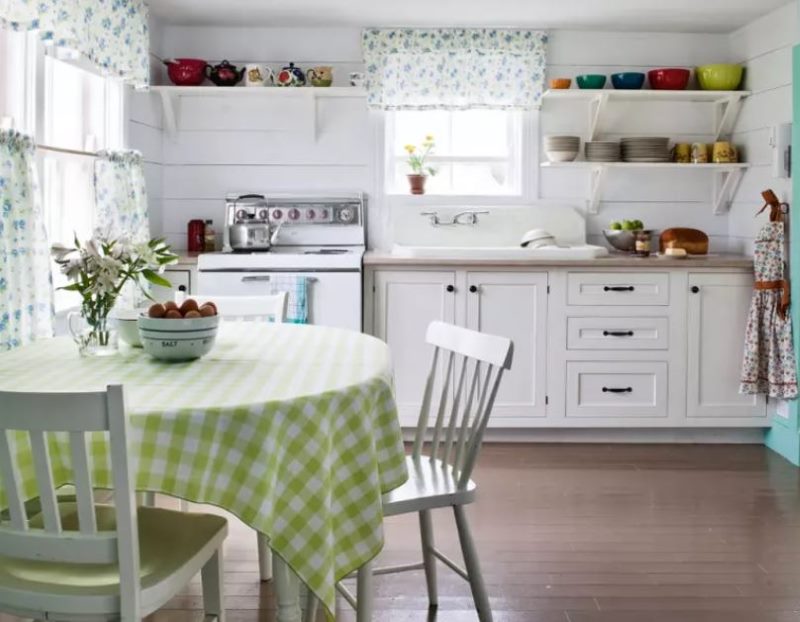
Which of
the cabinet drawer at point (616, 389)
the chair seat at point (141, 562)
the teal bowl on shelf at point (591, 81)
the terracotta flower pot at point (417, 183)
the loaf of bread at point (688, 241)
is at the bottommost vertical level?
the cabinet drawer at point (616, 389)

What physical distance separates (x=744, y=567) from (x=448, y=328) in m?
1.36

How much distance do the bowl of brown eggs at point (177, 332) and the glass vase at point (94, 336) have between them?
0.12 metres

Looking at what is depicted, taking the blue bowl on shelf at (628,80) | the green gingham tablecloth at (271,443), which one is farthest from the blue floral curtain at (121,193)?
the blue bowl on shelf at (628,80)

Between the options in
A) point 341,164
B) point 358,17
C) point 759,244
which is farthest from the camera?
point 341,164

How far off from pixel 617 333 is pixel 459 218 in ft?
3.63

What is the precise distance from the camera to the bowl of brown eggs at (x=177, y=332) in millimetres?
2363

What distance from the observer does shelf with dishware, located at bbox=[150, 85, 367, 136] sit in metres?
4.97

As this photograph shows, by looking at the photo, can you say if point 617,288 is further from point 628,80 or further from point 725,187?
point 628,80

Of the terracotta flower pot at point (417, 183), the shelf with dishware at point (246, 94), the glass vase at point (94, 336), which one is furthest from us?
the terracotta flower pot at point (417, 183)

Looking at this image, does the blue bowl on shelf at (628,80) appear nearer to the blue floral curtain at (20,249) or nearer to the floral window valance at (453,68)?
the floral window valance at (453,68)

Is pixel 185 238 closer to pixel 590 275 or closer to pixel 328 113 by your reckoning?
pixel 328 113

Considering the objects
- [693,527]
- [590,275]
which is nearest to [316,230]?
[590,275]

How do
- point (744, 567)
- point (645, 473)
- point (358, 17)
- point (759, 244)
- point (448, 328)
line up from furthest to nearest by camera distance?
point (358, 17)
point (759, 244)
point (645, 473)
point (744, 567)
point (448, 328)

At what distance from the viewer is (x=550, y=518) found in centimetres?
363
